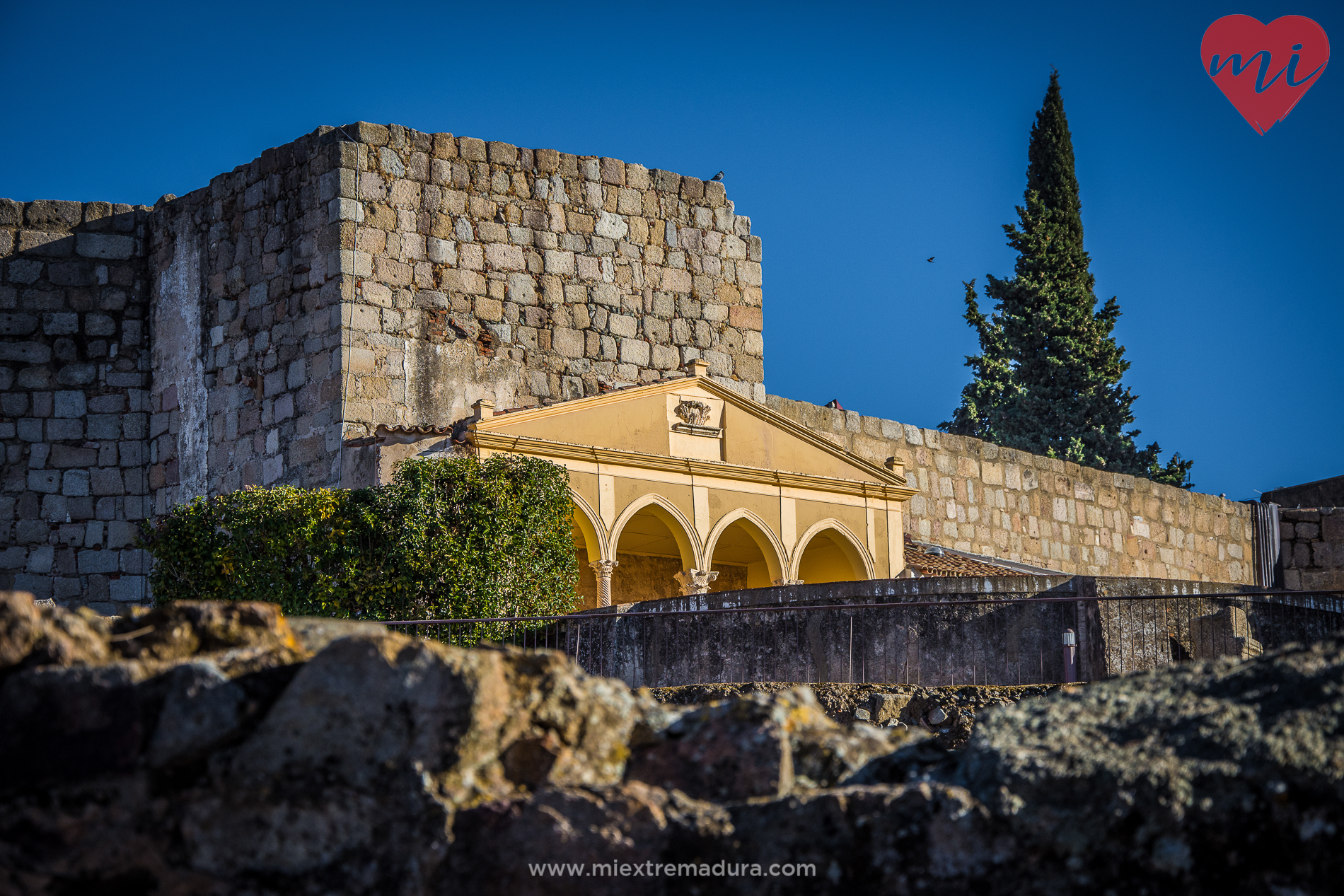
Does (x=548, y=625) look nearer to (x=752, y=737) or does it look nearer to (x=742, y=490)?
(x=742, y=490)

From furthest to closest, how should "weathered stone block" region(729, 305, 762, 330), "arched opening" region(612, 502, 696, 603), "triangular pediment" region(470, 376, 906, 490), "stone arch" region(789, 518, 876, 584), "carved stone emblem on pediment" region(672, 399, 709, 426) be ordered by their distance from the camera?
"weathered stone block" region(729, 305, 762, 330) → "arched opening" region(612, 502, 696, 603) → "stone arch" region(789, 518, 876, 584) → "carved stone emblem on pediment" region(672, 399, 709, 426) → "triangular pediment" region(470, 376, 906, 490)

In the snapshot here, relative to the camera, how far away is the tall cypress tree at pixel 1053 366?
3092cm

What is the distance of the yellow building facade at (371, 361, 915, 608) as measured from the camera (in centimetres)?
1499

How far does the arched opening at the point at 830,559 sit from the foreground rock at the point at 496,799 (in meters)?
13.9

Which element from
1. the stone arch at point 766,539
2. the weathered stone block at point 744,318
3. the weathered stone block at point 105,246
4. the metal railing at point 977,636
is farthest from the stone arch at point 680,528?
the weathered stone block at point 105,246

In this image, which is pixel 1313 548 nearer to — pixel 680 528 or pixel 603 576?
pixel 680 528

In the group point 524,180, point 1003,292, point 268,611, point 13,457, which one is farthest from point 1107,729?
point 1003,292

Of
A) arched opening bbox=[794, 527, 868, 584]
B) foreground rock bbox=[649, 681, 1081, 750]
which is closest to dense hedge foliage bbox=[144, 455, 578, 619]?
foreground rock bbox=[649, 681, 1081, 750]

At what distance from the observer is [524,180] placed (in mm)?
17969

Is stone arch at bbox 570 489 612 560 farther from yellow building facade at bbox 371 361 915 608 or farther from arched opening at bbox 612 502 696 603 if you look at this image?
arched opening at bbox 612 502 696 603

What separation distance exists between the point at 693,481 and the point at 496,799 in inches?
516

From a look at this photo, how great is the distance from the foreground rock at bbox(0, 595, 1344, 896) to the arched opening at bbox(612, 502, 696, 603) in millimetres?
14234

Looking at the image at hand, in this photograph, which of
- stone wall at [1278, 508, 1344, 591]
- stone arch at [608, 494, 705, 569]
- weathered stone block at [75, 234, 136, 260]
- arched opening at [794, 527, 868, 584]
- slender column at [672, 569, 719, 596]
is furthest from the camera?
stone wall at [1278, 508, 1344, 591]

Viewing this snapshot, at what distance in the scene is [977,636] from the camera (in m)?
9.62
